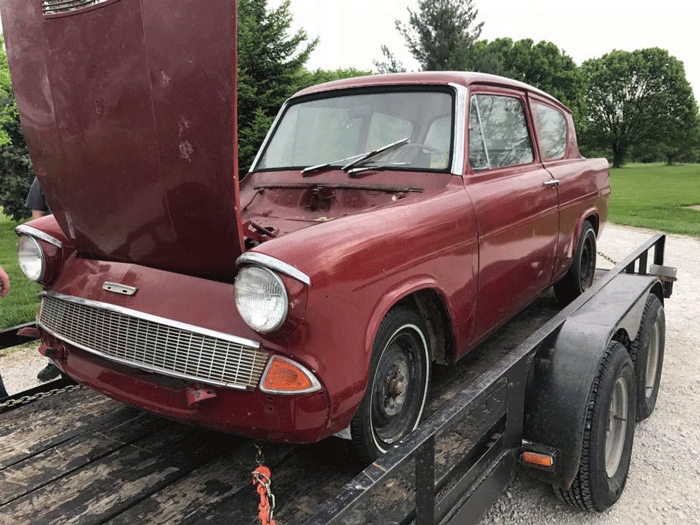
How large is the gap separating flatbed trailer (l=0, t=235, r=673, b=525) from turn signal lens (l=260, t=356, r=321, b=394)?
1.19ft

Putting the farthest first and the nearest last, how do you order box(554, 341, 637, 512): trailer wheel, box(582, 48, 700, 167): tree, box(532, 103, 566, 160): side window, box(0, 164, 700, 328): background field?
box(582, 48, 700, 167): tree → box(0, 164, 700, 328): background field → box(532, 103, 566, 160): side window → box(554, 341, 637, 512): trailer wheel

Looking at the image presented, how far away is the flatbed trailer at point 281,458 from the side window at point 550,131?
173 centimetres

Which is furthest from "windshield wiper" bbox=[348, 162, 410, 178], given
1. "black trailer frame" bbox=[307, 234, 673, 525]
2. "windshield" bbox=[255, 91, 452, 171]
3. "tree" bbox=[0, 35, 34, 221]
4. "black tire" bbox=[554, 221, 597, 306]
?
"tree" bbox=[0, 35, 34, 221]

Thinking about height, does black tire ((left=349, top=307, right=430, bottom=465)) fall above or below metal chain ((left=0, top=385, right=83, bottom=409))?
above

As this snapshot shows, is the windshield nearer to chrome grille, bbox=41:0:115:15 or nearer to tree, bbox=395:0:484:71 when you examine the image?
chrome grille, bbox=41:0:115:15

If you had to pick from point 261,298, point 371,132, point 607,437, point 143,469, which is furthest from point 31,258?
point 607,437

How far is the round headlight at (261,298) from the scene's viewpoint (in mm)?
1771

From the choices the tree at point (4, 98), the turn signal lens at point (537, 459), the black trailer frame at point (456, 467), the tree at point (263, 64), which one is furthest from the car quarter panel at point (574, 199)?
the tree at point (4, 98)

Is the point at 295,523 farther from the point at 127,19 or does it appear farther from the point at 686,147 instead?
the point at 686,147

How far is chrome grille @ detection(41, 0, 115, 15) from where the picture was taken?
1.84 metres

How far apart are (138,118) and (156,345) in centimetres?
81

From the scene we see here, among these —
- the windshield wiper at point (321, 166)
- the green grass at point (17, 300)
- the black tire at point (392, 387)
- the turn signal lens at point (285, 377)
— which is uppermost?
the windshield wiper at point (321, 166)

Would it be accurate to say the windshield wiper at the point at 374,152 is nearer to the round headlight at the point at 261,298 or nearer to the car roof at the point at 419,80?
the car roof at the point at 419,80

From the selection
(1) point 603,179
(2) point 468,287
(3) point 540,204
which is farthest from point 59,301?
(1) point 603,179
